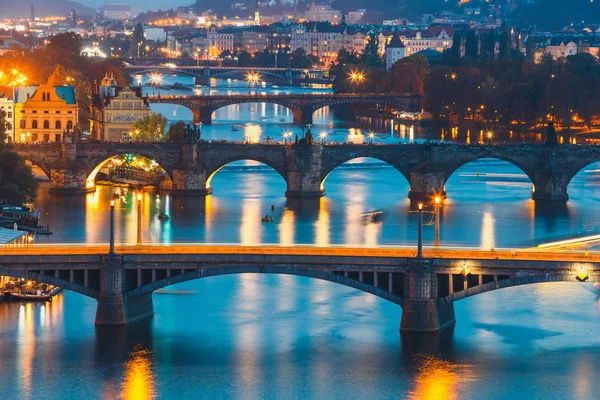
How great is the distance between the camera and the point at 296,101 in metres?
116

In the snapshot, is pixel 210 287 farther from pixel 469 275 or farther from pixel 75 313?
pixel 469 275

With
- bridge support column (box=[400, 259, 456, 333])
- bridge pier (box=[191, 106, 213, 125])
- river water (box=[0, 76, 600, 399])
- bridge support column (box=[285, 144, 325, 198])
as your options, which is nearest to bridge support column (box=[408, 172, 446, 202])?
bridge support column (box=[285, 144, 325, 198])

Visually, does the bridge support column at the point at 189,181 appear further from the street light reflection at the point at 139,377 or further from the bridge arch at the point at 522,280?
the bridge arch at the point at 522,280

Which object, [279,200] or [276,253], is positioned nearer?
[276,253]

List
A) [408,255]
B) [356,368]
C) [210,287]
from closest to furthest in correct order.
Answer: [356,368]
[408,255]
[210,287]

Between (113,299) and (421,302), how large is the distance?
26.4ft

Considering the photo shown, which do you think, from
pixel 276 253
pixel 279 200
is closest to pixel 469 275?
pixel 276 253

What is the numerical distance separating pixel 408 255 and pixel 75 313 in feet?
31.3

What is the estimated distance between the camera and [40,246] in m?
47.2

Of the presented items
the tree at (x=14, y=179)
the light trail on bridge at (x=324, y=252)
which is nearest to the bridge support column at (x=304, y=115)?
the tree at (x=14, y=179)

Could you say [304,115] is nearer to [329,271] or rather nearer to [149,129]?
[149,129]

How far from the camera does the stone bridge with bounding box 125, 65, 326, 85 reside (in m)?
163

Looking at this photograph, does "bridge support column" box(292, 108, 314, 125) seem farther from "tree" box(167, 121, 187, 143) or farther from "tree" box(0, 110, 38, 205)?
"tree" box(0, 110, 38, 205)

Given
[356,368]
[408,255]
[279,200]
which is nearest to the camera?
[356,368]
